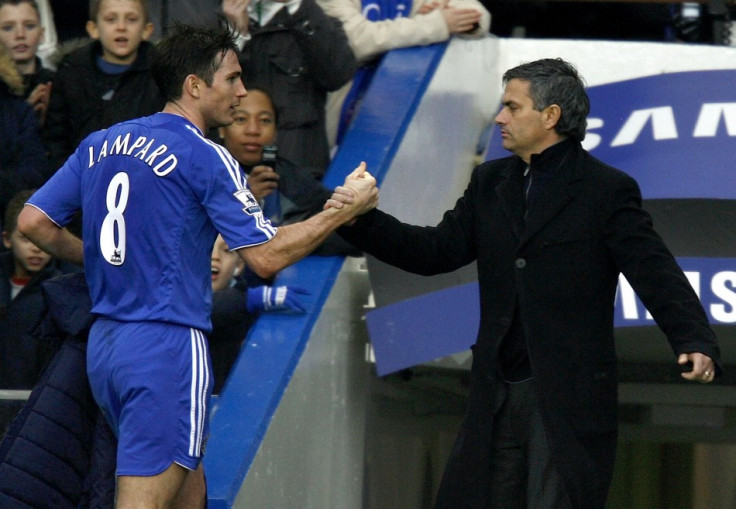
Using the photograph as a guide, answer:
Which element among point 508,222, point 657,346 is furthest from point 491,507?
point 657,346

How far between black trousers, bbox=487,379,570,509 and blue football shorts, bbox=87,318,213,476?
0.97 metres

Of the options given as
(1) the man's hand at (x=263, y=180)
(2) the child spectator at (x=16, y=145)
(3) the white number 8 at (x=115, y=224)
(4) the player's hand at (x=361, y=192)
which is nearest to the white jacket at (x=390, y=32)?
(1) the man's hand at (x=263, y=180)

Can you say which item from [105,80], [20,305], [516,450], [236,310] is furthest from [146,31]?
[516,450]

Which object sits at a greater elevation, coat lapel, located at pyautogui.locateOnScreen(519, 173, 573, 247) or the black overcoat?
coat lapel, located at pyautogui.locateOnScreen(519, 173, 573, 247)

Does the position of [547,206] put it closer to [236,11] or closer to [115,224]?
[115,224]

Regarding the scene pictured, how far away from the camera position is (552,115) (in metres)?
4.71

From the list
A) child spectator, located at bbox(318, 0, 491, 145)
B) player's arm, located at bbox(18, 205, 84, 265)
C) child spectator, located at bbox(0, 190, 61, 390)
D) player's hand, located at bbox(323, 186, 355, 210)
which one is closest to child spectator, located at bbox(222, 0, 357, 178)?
child spectator, located at bbox(318, 0, 491, 145)

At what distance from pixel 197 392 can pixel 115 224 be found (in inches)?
21.0

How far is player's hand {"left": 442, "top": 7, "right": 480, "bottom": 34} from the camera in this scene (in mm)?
Answer: 7254

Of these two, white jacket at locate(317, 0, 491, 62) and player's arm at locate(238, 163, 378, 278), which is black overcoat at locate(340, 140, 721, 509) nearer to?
player's arm at locate(238, 163, 378, 278)

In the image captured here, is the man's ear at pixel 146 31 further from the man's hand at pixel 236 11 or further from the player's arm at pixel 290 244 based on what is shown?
the player's arm at pixel 290 244

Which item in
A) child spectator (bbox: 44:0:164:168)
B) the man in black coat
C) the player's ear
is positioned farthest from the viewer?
child spectator (bbox: 44:0:164:168)

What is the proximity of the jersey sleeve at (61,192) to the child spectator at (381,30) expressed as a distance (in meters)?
2.81

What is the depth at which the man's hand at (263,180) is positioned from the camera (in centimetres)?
598
